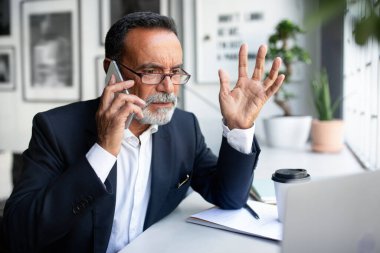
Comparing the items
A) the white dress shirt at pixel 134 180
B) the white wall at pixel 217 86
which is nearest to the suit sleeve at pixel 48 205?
the white dress shirt at pixel 134 180

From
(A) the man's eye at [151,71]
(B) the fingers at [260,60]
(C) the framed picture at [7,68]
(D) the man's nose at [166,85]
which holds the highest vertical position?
(C) the framed picture at [7,68]

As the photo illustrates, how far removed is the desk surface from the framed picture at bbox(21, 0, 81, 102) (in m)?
2.31

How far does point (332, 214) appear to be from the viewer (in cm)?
59

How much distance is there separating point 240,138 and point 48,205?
0.58 m

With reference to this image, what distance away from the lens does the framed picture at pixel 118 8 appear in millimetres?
2842

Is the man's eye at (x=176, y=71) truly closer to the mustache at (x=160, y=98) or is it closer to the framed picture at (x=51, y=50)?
the mustache at (x=160, y=98)

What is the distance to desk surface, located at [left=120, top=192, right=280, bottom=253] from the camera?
0.96m

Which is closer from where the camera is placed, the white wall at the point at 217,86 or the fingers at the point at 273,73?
the fingers at the point at 273,73

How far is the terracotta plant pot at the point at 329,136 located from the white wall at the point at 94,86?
43 centimetres

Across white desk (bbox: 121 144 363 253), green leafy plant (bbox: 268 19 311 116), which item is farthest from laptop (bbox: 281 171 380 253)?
green leafy plant (bbox: 268 19 311 116)

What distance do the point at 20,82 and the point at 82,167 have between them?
104 inches

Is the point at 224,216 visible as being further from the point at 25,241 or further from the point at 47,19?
Answer: the point at 47,19

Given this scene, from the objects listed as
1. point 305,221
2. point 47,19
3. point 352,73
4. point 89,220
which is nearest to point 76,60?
point 47,19

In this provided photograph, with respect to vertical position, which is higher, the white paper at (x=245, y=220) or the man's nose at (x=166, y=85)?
the man's nose at (x=166, y=85)
